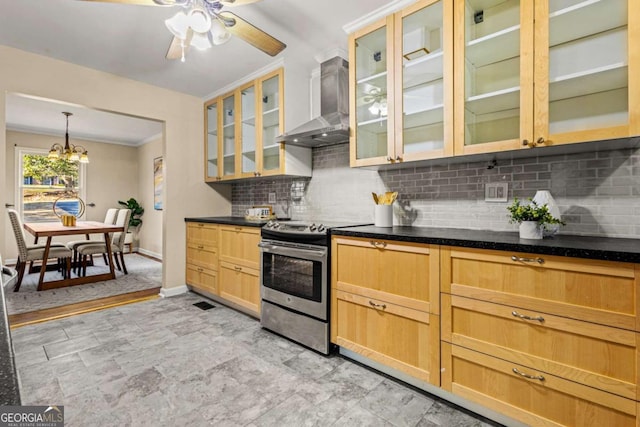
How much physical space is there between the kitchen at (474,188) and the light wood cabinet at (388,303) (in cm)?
63

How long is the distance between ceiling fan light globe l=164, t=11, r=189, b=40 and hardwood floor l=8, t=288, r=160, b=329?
2.86 meters

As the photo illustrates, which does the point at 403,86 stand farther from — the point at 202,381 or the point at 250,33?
the point at 202,381

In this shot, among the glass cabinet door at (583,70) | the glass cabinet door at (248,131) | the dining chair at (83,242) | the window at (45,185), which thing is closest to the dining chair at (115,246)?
the dining chair at (83,242)

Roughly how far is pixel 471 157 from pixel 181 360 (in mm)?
2460

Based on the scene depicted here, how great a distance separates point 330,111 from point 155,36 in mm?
1587

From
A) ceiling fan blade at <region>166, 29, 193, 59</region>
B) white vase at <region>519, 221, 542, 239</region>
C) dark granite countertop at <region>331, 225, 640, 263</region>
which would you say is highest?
ceiling fan blade at <region>166, 29, 193, 59</region>

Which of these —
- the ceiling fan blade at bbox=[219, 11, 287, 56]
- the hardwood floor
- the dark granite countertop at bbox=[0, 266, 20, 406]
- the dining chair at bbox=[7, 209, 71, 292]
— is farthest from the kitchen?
the dining chair at bbox=[7, 209, 71, 292]

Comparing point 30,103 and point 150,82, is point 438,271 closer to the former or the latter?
point 150,82

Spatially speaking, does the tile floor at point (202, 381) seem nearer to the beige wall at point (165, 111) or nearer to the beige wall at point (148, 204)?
the beige wall at point (165, 111)

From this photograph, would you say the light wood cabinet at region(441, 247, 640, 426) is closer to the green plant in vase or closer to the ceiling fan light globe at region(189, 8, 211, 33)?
the ceiling fan light globe at region(189, 8, 211, 33)

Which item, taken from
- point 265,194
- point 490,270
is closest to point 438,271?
point 490,270

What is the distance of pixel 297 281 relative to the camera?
2.50 m

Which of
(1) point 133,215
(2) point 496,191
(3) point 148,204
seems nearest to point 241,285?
(2) point 496,191

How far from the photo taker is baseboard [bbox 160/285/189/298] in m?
3.76
